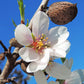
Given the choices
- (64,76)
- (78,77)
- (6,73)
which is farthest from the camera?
(6,73)

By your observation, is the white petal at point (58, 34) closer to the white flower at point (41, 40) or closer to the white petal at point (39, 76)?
the white flower at point (41, 40)

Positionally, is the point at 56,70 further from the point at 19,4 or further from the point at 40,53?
the point at 19,4

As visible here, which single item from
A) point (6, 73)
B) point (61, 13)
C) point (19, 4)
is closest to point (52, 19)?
point (61, 13)

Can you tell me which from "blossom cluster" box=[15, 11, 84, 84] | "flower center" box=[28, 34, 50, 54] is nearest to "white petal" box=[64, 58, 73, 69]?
"blossom cluster" box=[15, 11, 84, 84]

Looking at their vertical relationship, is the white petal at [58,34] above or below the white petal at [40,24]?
below

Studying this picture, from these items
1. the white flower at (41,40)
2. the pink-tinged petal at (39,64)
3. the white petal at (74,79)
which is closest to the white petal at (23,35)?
the white flower at (41,40)

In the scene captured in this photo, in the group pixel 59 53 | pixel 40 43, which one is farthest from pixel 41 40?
pixel 59 53
